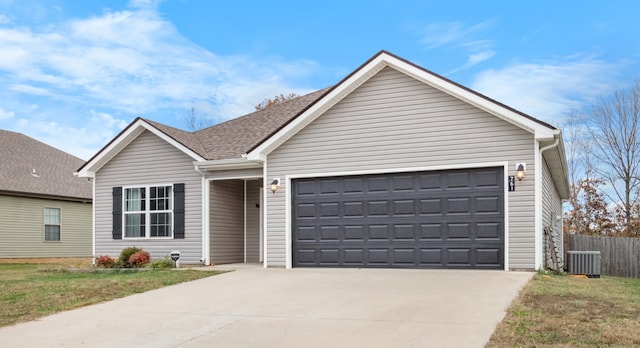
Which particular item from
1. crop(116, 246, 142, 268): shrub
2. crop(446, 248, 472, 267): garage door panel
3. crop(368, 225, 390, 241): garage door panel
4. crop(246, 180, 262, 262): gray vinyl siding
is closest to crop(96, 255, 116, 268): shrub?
crop(116, 246, 142, 268): shrub

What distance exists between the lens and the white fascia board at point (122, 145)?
17.3 meters

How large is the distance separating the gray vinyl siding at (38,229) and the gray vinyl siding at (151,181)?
6.88 metres

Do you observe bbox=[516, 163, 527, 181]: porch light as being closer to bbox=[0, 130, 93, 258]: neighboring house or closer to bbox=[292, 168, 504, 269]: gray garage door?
bbox=[292, 168, 504, 269]: gray garage door

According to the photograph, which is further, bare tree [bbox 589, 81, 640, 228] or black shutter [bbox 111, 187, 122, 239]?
bare tree [bbox 589, 81, 640, 228]

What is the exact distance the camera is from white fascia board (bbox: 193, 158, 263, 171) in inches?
639

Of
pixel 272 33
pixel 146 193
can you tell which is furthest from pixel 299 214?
pixel 272 33

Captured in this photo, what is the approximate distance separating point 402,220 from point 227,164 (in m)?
5.23

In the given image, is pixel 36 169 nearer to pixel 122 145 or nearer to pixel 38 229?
pixel 38 229

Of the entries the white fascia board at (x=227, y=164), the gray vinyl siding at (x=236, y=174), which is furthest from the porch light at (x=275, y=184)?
the gray vinyl siding at (x=236, y=174)

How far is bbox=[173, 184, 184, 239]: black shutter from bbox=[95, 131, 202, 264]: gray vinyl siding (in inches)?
4.8

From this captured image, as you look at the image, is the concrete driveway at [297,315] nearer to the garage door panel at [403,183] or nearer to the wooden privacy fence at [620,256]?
the garage door panel at [403,183]

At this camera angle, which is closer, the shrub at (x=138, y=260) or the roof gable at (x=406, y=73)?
the roof gable at (x=406, y=73)

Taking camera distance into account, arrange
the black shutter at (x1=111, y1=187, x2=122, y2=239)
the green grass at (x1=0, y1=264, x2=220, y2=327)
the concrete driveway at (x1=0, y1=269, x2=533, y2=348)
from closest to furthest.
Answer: the concrete driveway at (x1=0, y1=269, x2=533, y2=348) → the green grass at (x1=0, y1=264, x2=220, y2=327) → the black shutter at (x1=111, y1=187, x2=122, y2=239)

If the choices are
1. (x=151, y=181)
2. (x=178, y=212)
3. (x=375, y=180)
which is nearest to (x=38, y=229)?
(x=151, y=181)
